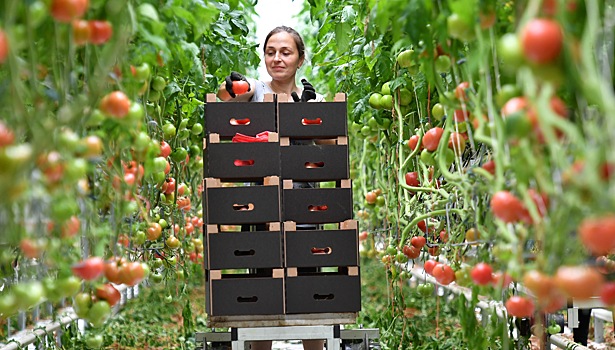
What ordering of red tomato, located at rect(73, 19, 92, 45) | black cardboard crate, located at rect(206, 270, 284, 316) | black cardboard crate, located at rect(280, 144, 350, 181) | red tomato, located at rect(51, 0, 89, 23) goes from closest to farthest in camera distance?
1. red tomato, located at rect(51, 0, 89, 23)
2. red tomato, located at rect(73, 19, 92, 45)
3. black cardboard crate, located at rect(206, 270, 284, 316)
4. black cardboard crate, located at rect(280, 144, 350, 181)

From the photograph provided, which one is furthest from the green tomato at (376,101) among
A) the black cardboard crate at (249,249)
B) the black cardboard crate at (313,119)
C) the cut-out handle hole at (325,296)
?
the cut-out handle hole at (325,296)

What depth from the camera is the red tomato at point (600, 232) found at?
120 cm

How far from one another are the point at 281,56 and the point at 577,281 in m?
2.84

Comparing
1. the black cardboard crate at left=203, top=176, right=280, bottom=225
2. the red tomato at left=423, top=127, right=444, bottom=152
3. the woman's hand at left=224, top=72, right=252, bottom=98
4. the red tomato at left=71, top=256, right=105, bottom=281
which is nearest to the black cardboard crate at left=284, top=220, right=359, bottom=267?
the black cardboard crate at left=203, top=176, right=280, bottom=225

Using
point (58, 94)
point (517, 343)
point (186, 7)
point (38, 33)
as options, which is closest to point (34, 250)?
point (58, 94)

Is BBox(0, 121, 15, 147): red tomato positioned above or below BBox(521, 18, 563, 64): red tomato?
below

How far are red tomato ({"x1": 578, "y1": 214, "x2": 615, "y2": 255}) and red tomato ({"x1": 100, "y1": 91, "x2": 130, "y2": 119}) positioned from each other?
106 centimetres

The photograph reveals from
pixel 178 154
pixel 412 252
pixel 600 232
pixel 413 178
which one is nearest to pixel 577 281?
pixel 600 232

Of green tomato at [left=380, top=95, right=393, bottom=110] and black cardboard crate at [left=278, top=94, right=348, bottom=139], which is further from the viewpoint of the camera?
green tomato at [left=380, top=95, right=393, bottom=110]

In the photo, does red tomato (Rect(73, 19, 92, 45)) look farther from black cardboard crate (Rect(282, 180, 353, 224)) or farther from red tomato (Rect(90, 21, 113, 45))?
black cardboard crate (Rect(282, 180, 353, 224))

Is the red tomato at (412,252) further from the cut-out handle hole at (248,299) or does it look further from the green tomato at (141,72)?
the green tomato at (141,72)

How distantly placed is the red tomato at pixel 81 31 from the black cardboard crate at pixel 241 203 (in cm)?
163

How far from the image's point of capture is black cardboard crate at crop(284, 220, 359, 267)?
3307mm

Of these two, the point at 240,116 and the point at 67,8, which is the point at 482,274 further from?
the point at 240,116
